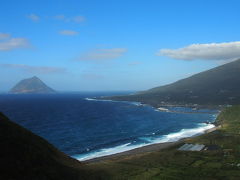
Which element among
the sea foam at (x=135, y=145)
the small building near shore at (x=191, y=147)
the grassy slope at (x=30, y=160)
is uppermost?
the grassy slope at (x=30, y=160)

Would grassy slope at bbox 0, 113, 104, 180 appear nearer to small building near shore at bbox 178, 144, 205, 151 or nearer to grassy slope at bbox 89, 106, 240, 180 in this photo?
grassy slope at bbox 89, 106, 240, 180

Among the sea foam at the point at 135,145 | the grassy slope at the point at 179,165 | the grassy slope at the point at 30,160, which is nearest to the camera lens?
the grassy slope at the point at 30,160

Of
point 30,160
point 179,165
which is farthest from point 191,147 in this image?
point 30,160

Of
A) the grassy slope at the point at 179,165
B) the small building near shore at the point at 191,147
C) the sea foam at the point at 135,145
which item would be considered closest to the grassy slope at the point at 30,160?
the grassy slope at the point at 179,165

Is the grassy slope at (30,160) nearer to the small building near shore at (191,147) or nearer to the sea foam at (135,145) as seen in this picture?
the sea foam at (135,145)

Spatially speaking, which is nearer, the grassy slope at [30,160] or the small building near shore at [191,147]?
the grassy slope at [30,160]

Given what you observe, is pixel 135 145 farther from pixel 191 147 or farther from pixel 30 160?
pixel 30 160

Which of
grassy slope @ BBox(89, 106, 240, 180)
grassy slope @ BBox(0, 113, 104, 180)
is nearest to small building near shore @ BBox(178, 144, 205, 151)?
grassy slope @ BBox(89, 106, 240, 180)

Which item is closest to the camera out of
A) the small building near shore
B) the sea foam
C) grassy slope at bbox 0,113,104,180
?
grassy slope at bbox 0,113,104,180

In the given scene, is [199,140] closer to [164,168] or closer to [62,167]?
[164,168]
